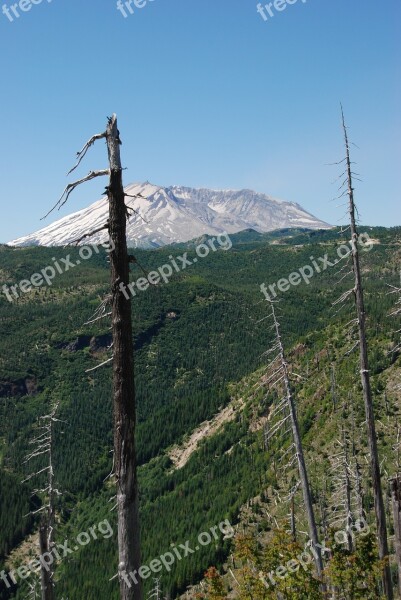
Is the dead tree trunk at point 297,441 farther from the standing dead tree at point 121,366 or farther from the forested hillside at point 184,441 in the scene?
the standing dead tree at point 121,366

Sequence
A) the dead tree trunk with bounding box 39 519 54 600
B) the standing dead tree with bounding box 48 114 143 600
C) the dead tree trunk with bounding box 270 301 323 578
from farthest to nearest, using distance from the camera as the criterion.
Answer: the dead tree trunk with bounding box 270 301 323 578, the dead tree trunk with bounding box 39 519 54 600, the standing dead tree with bounding box 48 114 143 600

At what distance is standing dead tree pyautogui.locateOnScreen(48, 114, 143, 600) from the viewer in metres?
9.05

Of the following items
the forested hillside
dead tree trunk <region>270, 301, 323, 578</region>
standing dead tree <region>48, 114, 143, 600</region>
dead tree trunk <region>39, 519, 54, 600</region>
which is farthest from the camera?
the forested hillside

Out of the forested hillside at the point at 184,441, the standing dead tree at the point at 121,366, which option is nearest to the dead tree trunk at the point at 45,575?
the standing dead tree at the point at 121,366

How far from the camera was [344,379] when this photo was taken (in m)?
87.7

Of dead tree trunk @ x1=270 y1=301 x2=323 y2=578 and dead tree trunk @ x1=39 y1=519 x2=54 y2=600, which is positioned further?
dead tree trunk @ x1=270 y1=301 x2=323 y2=578

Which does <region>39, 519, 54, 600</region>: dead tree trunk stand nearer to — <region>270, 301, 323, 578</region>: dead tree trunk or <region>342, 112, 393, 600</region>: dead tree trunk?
<region>270, 301, 323, 578</region>: dead tree trunk

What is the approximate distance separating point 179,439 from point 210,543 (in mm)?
63993

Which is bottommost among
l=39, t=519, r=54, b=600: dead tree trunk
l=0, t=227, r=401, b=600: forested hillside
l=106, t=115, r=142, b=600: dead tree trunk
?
l=0, t=227, r=401, b=600: forested hillside

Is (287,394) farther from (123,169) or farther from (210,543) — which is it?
(210,543)

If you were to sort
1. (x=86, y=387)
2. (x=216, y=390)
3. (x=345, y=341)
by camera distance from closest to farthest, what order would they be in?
(x=345, y=341)
(x=216, y=390)
(x=86, y=387)

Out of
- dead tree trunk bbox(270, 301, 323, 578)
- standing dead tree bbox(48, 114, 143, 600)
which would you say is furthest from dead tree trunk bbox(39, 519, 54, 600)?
dead tree trunk bbox(270, 301, 323, 578)

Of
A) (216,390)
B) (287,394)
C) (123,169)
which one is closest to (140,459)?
(216,390)

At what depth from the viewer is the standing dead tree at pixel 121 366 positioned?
9.05m
